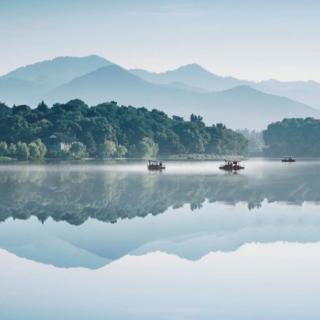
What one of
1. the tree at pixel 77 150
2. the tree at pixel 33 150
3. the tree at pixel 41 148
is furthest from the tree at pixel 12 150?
the tree at pixel 77 150

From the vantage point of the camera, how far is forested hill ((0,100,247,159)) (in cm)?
11750

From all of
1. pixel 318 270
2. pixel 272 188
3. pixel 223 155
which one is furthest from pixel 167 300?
pixel 223 155

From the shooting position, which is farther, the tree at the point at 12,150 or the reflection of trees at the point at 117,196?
the tree at the point at 12,150

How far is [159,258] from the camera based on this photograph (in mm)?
19828

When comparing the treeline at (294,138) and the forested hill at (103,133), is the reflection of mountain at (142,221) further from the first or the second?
the treeline at (294,138)

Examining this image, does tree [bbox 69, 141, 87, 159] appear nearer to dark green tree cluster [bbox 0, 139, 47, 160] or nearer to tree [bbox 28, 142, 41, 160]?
dark green tree cluster [bbox 0, 139, 47, 160]

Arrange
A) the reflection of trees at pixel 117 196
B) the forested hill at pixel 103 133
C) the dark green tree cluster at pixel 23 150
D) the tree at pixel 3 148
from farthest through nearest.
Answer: the forested hill at pixel 103 133
the tree at pixel 3 148
the dark green tree cluster at pixel 23 150
the reflection of trees at pixel 117 196

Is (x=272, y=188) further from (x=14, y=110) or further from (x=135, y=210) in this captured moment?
(x=14, y=110)

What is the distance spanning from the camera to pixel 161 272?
698 inches

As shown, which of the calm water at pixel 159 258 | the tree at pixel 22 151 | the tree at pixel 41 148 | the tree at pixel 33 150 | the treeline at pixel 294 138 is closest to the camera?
the calm water at pixel 159 258

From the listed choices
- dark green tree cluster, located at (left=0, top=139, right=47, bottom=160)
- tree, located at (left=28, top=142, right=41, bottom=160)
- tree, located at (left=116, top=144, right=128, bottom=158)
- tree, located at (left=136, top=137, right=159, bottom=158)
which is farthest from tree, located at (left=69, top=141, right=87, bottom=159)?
tree, located at (left=136, top=137, right=159, bottom=158)

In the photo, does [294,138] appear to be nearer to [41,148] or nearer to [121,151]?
[121,151]

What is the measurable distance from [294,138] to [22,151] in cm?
8511

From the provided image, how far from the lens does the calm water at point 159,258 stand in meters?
14.3
